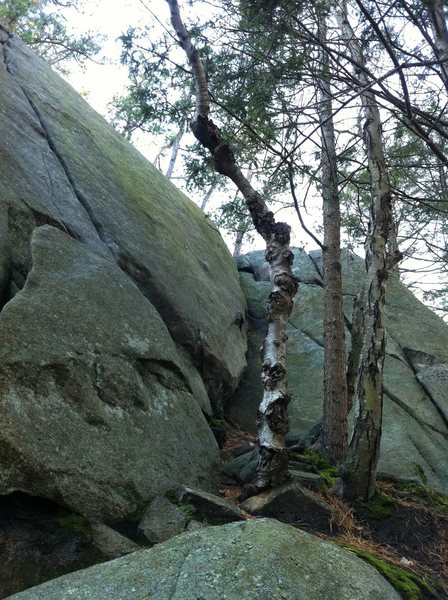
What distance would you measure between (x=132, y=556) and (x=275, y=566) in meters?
0.85

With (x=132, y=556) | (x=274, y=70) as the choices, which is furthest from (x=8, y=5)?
(x=132, y=556)

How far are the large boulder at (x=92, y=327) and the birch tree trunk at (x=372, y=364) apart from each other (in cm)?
143

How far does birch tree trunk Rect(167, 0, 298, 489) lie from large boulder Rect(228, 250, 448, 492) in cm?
309

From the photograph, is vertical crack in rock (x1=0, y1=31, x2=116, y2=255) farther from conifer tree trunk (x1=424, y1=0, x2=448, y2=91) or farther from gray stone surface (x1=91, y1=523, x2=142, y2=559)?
conifer tree trunk (x1=424, y1=0, x2=448, y2=91)


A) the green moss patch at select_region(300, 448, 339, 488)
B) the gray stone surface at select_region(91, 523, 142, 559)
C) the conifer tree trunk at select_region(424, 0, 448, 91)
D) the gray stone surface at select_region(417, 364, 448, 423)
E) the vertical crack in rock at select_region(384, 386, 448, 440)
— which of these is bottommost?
the gray stone surface at select_region(91, 523, 142, 559)

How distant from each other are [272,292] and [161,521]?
2897 millimetres

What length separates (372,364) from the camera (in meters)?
5.10

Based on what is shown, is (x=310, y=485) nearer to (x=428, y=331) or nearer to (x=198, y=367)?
(x=198, y=367)

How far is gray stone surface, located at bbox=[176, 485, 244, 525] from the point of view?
4.20 metres

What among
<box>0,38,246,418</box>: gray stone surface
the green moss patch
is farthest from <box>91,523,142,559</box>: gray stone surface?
the green moss patch

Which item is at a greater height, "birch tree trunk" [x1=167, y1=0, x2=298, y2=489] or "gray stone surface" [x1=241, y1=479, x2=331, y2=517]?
"birch tree trunk" [x1=167, y1=0, x2=298, y2=489]

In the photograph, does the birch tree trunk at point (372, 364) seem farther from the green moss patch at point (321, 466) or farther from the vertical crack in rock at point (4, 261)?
the vertical crack in rock at point (4, 261)

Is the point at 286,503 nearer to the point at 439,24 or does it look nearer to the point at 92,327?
the point at 92,327

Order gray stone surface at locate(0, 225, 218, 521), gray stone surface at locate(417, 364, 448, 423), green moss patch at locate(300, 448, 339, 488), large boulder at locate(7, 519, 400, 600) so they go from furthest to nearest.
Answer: gray stone surface at locate(417, 364, 448, 423), green moss patch at locate(300, 448, 339, 488), gray stone surface at locate(0, 225, 218, 521), large boulder at locate(7, 519, 400, 600)
